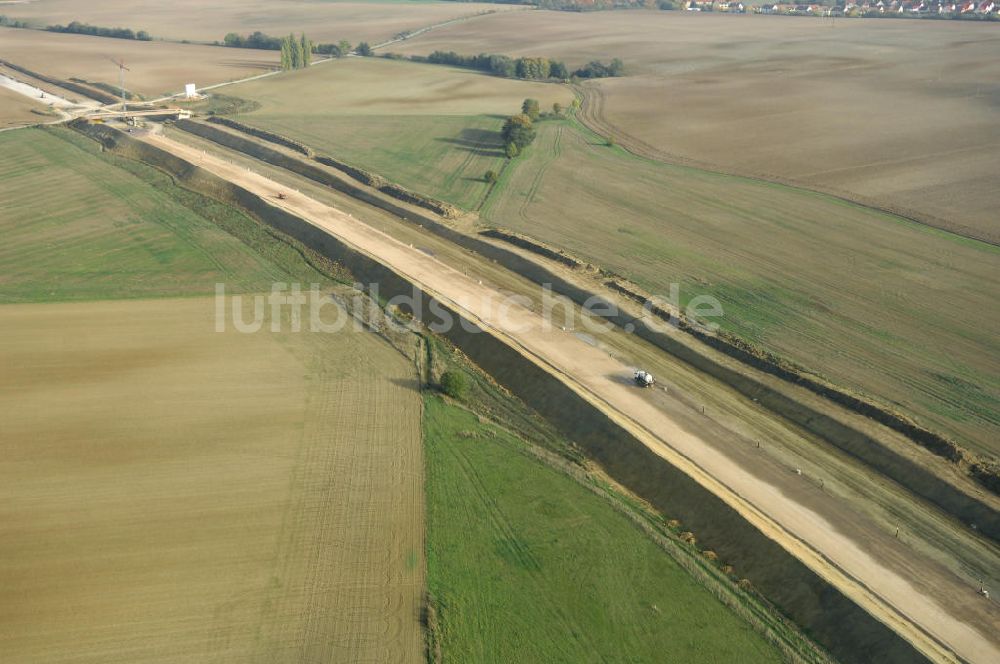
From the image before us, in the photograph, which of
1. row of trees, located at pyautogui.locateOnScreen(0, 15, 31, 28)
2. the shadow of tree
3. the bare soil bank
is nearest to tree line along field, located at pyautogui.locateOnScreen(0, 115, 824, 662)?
the bare soil bank

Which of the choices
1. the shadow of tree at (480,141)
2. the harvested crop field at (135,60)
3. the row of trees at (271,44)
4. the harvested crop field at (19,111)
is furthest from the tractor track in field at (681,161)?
the harvested crop field at (19,111)

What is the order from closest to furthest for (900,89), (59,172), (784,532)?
(784,532)
(59,172)
(900,89)

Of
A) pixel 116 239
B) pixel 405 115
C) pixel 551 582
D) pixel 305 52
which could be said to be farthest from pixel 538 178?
pixel 305 52

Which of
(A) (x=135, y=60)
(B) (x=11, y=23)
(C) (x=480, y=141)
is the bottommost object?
(C) (x=480, y=141)

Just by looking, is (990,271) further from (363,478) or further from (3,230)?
(3,230)

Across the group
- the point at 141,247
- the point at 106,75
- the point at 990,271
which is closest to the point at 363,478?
the point at 141,247

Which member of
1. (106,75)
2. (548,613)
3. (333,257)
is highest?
(106,75)

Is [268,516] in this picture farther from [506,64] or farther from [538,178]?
[506,64]
